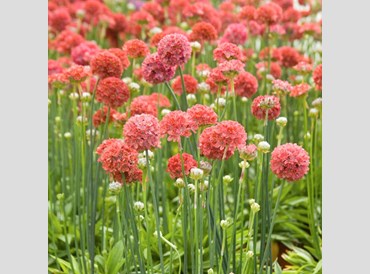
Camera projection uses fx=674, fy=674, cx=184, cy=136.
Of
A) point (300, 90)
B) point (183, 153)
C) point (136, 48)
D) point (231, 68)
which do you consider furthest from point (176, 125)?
point (300, 90)

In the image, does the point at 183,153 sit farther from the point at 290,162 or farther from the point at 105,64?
the point at 105,64

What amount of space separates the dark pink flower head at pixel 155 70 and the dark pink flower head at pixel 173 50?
0.03m

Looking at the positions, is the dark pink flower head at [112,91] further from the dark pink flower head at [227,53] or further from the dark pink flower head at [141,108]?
the dark pink flower head at [227,53]

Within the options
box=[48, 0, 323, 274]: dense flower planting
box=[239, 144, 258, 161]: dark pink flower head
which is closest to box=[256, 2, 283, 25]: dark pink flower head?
box=[48, 0, 323, 274]: dense flower planting

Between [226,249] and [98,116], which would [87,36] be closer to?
[98,116]

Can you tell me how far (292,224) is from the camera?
8.04ft

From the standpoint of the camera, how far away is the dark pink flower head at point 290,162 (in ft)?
4.86

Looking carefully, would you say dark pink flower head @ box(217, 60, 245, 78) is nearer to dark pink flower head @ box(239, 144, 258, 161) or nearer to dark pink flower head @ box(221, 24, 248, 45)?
dark pink flower head @ box(239, 144, 258, 161)

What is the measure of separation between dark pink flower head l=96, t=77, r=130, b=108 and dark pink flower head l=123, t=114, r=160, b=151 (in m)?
0.42

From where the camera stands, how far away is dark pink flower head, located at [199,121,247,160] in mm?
1460

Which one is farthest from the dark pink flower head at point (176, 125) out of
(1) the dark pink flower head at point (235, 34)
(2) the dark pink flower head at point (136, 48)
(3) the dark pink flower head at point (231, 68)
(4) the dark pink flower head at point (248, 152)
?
(1) the dark pink flower head at point (235, 34)

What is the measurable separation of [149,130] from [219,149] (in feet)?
0.53

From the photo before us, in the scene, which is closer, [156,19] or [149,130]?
[149,130]

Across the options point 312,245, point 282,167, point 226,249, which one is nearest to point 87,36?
point 312,245
